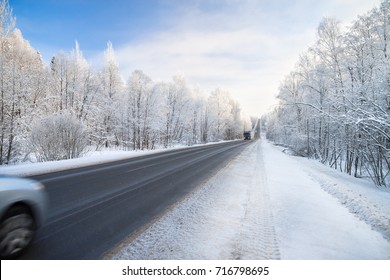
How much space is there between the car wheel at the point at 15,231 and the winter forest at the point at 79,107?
14.8 m

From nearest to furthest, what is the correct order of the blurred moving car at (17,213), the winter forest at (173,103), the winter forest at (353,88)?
the blurred moving car at (17,213), the winter forest at (353,88), the winter forest at (173,103)

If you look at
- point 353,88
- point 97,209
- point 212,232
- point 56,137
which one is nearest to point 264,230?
point 212,232

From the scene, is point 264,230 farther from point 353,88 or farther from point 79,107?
point 79,107

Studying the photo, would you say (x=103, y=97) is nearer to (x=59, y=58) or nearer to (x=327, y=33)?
(x=59, y=58)

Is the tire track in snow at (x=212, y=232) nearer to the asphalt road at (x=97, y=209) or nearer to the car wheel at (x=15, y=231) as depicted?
the asphalt road at (x=97, y=209)

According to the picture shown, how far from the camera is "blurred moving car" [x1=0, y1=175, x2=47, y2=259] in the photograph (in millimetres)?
3230

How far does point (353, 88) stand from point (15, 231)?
17.5m

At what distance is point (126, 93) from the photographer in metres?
39.9

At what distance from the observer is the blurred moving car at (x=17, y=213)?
10.6 ft

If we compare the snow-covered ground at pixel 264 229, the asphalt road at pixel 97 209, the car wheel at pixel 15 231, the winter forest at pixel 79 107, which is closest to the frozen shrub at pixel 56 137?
the winter forest at pixel 79 107

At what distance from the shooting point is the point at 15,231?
3379 millimetres

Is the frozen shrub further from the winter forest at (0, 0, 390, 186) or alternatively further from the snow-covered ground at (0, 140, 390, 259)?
the snow-covered ground at (0, 140, 390, 259)
